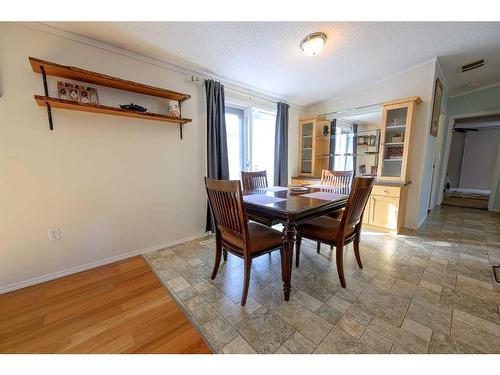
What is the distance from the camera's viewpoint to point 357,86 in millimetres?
3496

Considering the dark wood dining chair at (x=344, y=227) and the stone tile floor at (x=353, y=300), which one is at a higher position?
the dark wood dining chair at (x=344, y=227)

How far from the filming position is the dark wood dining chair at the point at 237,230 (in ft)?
4.67

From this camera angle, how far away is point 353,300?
159 centimetres

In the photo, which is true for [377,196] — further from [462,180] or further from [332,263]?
[462,180]

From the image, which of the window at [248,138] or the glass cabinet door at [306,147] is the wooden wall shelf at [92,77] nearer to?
the window at [248,138]

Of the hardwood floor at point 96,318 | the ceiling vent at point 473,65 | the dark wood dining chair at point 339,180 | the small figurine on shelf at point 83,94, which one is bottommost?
the hardwood floor at point 96,318

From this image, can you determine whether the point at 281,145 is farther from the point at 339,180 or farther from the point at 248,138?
the point at 339,180

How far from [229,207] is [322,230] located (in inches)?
35.3

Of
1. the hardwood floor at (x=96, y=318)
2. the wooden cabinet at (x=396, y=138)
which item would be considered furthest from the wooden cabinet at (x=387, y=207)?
the hardwood floor at (x=96, y=318)

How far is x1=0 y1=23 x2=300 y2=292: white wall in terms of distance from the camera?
166cm

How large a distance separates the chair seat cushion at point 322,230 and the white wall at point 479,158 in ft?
27.8

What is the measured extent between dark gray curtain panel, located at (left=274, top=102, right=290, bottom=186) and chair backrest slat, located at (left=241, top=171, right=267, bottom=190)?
38.7 inches

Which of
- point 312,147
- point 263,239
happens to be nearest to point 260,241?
point 263,239
